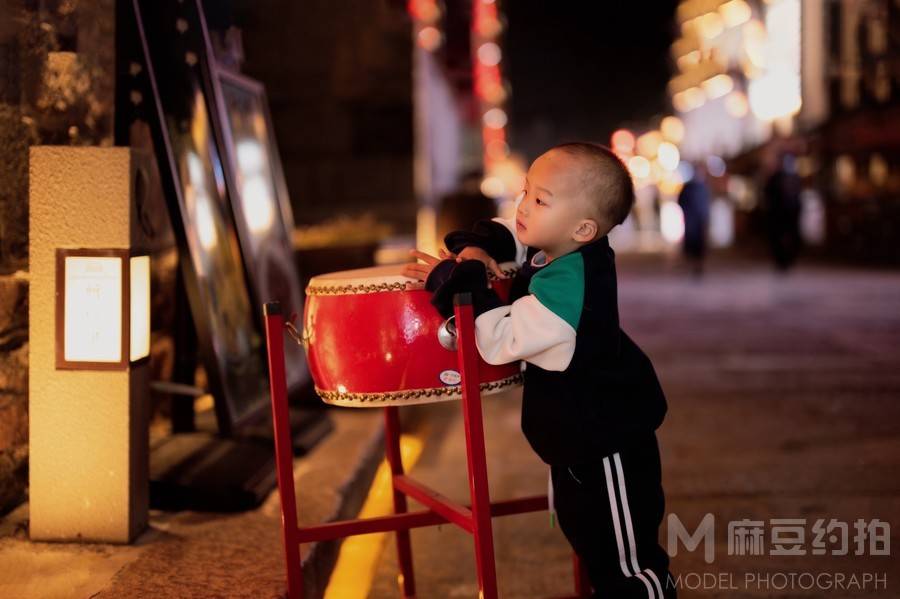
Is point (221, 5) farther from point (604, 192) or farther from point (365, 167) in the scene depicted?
point (365, 167)

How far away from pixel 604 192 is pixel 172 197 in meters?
2.26

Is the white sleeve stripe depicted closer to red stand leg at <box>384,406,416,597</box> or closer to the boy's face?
the boy's face

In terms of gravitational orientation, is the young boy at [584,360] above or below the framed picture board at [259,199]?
below

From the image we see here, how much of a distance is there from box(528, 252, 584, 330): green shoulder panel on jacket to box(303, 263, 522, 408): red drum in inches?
11.8

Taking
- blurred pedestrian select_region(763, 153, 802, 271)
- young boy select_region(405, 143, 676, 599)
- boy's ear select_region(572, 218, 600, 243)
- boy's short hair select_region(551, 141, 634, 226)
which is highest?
blurred pedestrian select_region(763, 153, 802, 271)

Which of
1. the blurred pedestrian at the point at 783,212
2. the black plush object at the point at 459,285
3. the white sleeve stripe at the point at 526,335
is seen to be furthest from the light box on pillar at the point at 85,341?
the blurred pedestrian at the point at 783,212

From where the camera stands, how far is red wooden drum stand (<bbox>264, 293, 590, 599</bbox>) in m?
2.75

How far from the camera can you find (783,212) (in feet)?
63.6

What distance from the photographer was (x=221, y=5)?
5.72m

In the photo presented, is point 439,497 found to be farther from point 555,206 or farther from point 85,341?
point 85,341

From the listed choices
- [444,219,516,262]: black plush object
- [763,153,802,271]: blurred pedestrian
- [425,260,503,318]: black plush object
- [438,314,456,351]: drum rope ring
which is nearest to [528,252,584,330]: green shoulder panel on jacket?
[425,260,503,318]: black plush object

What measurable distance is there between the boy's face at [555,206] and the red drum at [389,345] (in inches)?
14.4

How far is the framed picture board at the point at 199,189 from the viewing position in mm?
4289

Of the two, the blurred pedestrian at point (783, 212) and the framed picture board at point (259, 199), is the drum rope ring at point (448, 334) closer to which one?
the framed picture board at point (259, 199)
